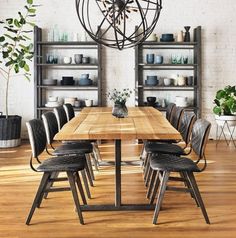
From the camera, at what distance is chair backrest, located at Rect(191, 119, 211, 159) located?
119 inches

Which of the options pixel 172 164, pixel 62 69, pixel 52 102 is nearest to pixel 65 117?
pixel 172 164

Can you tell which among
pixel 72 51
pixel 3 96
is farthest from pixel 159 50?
pixel 3 96

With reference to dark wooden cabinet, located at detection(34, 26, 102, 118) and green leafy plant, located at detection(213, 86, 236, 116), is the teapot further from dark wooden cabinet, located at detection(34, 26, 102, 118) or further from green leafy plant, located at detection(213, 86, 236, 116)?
dark wooden cabinet, located at detection(34, 26, 102, 118)

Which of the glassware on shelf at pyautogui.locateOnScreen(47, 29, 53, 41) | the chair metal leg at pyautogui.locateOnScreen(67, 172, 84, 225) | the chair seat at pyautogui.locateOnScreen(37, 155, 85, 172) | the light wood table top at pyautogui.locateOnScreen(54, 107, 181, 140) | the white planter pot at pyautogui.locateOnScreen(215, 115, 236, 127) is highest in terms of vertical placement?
the glassware on shelf at pyautogui.locateOnScreen(47, 29, 53, 41)

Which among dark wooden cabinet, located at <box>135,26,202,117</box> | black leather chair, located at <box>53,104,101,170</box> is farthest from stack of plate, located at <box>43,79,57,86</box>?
black leather chair, located at <box>53,104,101,170</box>

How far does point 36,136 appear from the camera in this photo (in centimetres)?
316

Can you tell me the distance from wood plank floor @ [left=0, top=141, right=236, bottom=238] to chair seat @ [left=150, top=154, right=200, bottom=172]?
42 cm

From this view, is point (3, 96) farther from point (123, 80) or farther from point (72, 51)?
point (123, 80)

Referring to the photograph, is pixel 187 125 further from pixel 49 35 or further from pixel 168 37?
pixel 49 35

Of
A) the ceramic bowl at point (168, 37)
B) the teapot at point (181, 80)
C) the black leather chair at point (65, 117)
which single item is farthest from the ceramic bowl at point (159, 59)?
the black leather chair at point (65, 117)

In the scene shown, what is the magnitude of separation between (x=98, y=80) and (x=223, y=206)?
4.16 m

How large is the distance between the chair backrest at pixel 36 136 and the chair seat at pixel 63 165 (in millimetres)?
123

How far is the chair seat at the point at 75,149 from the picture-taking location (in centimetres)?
378

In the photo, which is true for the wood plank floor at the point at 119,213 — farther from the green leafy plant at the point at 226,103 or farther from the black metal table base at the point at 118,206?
the green leafy plant at the point at 226,103
